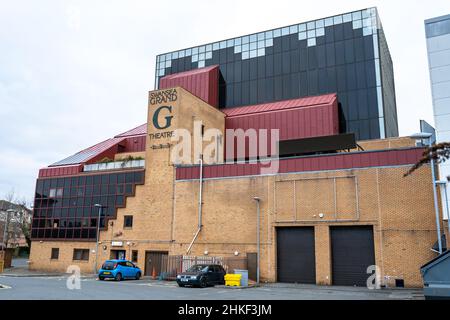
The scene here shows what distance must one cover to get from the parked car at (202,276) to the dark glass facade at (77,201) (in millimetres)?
12474

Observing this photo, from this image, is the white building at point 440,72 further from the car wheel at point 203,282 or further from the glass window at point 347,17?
the glass window at point 347,17

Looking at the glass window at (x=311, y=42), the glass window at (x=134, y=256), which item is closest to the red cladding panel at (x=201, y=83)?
the glass window at (x=311, y=42)

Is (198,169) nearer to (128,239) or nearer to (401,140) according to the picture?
(128,239)

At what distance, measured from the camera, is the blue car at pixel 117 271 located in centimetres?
2875

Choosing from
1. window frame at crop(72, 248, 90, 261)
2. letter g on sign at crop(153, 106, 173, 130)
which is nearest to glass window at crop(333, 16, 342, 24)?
letter g on sign at crop(153, 106, 173, 130)

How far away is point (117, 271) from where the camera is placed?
95.3 ft

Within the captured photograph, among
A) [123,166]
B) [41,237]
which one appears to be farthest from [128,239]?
Result: [41,237]

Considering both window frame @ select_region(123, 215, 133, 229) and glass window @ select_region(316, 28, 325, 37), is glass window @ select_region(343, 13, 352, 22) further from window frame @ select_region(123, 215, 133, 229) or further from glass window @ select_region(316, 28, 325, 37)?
window frame @ select_region(123, 215, 133, 229)

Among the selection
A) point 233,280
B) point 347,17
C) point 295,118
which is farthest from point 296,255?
point 347,17

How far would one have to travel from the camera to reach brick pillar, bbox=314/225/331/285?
89.1ft

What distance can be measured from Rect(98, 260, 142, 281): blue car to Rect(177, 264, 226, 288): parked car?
256 inches

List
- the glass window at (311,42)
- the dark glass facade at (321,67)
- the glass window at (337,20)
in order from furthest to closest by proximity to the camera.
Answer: the glass window at (311,42), the glass window at (337,20), the dark glass facade at (321,67)

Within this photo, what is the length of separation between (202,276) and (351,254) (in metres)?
9.84

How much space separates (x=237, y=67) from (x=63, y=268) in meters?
29.0
